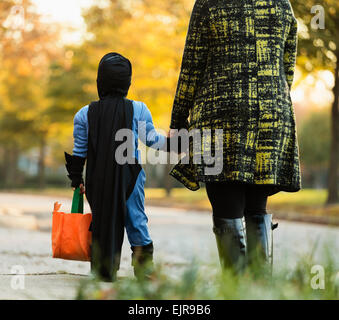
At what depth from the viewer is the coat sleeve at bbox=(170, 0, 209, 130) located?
127 inches

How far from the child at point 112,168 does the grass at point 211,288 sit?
40.8 inches

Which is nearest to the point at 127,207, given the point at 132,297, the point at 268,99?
the point at 268,99

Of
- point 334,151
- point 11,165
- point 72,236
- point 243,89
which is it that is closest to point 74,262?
point 72,236

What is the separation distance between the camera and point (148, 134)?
3.84 meters

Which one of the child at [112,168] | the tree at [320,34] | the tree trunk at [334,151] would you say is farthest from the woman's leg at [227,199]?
the tree trunk at [334,151]

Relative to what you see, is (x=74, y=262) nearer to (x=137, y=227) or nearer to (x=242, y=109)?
(x=137, y=227)

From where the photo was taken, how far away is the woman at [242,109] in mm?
3098

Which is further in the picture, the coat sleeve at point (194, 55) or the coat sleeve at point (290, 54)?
the coat sleeve at point (290, 54)

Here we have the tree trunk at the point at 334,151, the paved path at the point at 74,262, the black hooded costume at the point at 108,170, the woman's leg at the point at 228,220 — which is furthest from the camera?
the tree trunk at the point at 334,151

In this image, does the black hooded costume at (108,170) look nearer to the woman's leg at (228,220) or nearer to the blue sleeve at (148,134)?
the blue sleeve at (148,134)

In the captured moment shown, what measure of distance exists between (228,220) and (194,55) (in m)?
0.94

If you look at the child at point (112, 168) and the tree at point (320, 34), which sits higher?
the tree at point (320, 34)

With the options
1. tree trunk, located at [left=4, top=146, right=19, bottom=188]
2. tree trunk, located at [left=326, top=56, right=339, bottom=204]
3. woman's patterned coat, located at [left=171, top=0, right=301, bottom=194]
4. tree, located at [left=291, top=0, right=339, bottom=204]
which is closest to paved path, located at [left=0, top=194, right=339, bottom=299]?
woman's patterned coat, located at [left=171, top=0, right=301, bottom=194]

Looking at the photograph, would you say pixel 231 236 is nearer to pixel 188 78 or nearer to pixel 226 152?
pixel 226 152
